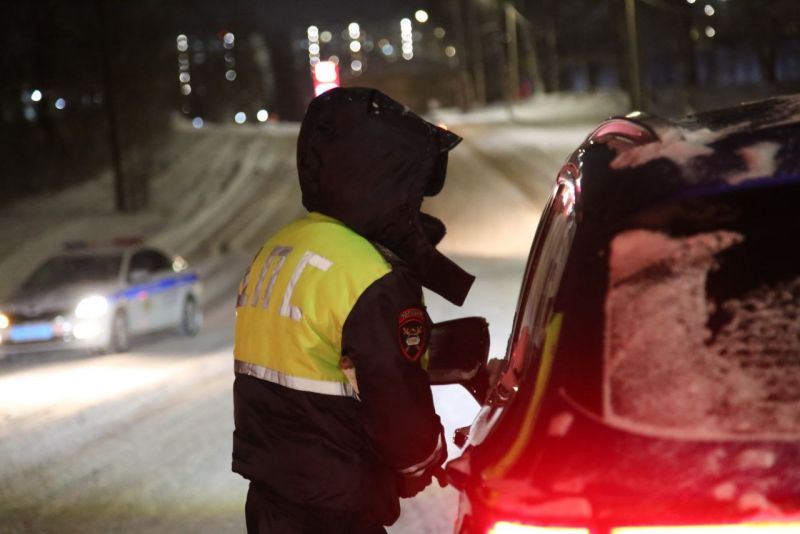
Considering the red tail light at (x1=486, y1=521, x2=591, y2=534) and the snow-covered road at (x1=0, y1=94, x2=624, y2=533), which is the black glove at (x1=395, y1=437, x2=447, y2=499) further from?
the snow-covered road at (x1=0, y1=94, x2=624, y2=533)

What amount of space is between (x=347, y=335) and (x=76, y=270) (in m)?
15.5

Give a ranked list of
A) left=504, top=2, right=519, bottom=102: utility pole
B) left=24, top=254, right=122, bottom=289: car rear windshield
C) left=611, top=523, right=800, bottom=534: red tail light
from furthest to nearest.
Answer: left=504, top=2, right=519, bottom=102: utility pole, left=24, top=254, right=122, bottom=289: car rear windshield, left=611, top=523, right=800, bottom=534: red tail light

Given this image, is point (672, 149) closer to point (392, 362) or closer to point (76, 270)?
point (392, 362)

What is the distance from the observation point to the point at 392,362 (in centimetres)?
298

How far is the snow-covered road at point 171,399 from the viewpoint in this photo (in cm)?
713

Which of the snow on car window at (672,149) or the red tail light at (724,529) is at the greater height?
the snow on car window at (672,149)

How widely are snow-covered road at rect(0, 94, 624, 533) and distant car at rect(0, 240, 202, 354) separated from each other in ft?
1.20

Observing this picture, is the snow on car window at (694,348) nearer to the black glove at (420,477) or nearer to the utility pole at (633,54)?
the black glove at (420,477)

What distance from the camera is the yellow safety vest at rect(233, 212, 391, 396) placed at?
3031 millimetres

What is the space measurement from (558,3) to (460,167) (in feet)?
131

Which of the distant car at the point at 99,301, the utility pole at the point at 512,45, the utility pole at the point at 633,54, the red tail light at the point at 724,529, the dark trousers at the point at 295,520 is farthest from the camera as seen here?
the utility pole at the point at 512,45

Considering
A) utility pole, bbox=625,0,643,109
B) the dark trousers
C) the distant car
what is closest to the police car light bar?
the distant car

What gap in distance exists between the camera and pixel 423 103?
4722 inches

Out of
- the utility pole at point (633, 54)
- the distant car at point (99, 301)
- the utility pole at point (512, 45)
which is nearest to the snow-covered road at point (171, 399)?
the distant car at point (99, 301)
